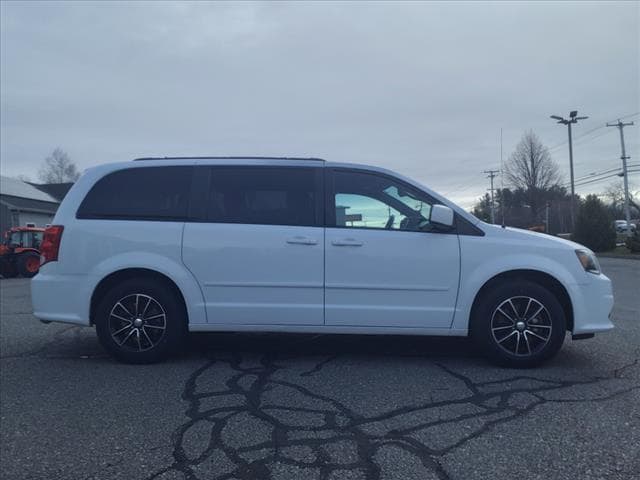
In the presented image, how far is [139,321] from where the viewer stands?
16.5 ft

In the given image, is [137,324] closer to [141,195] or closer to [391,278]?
[141,195]

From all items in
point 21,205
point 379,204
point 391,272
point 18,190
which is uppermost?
point 18,190

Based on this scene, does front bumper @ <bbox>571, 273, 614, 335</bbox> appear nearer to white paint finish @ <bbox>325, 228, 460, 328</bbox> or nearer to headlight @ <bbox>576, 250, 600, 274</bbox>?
headlight @ <bbox>576, 250, 600, 274</bbox>

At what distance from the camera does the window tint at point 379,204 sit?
196 inches

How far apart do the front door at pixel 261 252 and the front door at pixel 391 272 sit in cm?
16

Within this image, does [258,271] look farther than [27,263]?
No

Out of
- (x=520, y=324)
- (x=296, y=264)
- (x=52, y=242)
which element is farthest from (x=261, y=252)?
(x=520, y=324)

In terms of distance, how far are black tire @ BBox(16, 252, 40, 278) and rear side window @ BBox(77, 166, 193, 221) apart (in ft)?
54.8

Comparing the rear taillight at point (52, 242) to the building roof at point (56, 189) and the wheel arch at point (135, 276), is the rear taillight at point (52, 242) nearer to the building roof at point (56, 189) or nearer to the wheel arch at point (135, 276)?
the wheel arch at point (135, 276)

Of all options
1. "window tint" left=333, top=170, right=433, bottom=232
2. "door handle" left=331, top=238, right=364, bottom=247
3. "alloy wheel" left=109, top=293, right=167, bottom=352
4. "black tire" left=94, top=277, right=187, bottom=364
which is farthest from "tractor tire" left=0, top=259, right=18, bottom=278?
"door handle" left=331, top=238, right=364, bottom=247

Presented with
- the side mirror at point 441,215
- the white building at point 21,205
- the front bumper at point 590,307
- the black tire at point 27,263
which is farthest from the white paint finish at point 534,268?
the white building at point 21,205

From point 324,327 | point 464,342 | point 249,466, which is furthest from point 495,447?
point 464,342

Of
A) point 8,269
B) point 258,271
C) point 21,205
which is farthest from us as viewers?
point 21,205

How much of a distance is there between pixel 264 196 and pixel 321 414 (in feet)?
7.22
